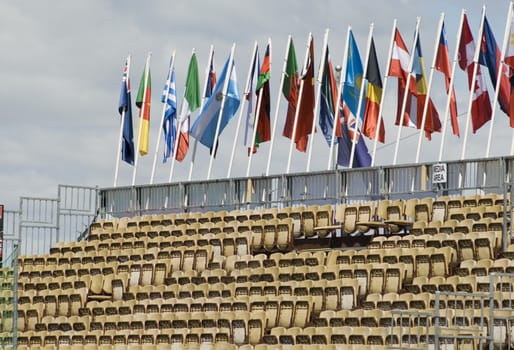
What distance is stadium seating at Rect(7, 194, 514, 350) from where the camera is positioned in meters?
25.5

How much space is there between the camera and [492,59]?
109 feet

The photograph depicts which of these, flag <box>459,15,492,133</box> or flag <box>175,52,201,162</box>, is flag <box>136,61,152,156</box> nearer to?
flag <box>175,52,201,162</box>

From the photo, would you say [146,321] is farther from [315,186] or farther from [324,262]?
[315,186]

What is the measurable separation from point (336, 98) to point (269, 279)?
842 centimetres

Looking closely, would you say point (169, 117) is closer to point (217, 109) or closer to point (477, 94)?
point (217, 109)

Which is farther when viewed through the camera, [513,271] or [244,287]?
[244,287]

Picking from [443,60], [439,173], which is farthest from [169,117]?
[439,173]

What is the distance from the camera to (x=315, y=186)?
109 ft

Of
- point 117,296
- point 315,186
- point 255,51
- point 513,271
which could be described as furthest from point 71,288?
point 513,271

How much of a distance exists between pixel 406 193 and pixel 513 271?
21.4 feet

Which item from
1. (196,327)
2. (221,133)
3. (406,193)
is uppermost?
(221,133)

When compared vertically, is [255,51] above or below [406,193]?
above

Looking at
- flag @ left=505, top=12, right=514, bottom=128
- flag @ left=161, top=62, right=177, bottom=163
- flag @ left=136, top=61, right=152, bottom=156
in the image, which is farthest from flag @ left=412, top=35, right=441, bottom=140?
flag @ left=136, top=61, right=152, bottom=156

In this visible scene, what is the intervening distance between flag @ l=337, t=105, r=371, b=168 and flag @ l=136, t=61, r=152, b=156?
6.03m
